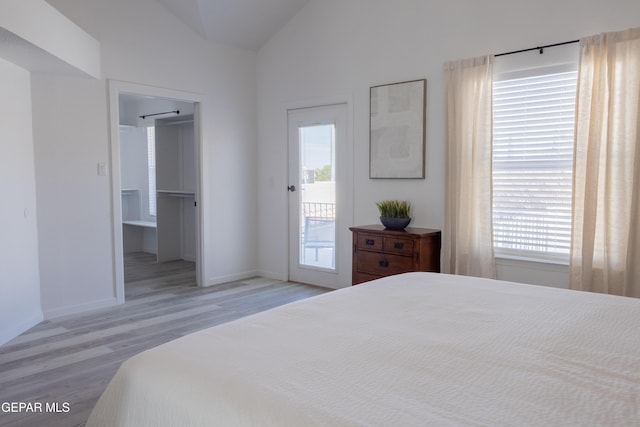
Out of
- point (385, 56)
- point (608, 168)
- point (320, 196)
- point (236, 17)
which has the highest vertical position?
point (236, 17)

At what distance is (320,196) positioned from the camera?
5.16m

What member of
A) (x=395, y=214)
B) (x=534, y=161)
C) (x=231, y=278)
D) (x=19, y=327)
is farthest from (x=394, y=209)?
(x=19, y=327)

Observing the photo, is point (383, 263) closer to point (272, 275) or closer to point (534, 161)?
point (534, 161)

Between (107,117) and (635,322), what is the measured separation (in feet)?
14.1

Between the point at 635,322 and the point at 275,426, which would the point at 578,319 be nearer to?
the point at 635,322

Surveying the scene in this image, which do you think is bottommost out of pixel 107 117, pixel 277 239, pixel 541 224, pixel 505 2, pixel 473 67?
pixel 277 239

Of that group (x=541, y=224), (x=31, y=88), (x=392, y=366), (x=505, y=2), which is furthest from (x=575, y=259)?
(x=31, y=88)

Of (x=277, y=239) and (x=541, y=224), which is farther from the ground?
(x=541, y=224)

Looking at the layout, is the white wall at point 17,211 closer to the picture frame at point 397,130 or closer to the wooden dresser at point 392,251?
the wooden dresser at point 392,251

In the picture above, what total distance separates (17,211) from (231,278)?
2.46 m

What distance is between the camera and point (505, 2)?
3666mm

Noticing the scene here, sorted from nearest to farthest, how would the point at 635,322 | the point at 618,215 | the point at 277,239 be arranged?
the point at 635,322, the point at 618,215, the point at 277,239

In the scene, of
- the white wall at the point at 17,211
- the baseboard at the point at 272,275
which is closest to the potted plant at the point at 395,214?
the baseboard at the point at 272,275

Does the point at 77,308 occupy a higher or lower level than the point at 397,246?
lower
